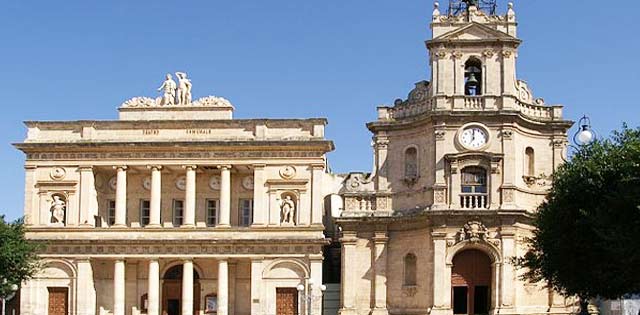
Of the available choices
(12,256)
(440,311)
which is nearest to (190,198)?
(12,256)

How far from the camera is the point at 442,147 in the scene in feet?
190

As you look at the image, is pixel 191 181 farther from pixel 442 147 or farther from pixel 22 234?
pixel 442 147

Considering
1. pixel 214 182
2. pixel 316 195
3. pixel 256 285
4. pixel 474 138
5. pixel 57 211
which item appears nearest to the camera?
pixel 474 138

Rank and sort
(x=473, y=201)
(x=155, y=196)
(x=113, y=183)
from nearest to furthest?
1. (x=473, y=201)
2. (x=155, y=196)
3. (x=113, y=183)

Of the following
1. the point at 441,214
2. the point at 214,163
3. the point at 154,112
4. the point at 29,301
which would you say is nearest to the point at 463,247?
the point at 441,214

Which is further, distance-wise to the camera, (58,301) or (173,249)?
(58,301)

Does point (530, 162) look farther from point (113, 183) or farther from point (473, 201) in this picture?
point (113, 183)

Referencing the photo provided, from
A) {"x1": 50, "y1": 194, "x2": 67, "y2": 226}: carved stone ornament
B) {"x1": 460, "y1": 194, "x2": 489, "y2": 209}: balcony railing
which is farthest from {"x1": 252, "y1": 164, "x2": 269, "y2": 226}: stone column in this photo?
{"x1": 460, "y1": 194, "x2": 489, "y2": 209}: balcony railing

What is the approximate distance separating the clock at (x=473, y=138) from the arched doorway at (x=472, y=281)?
5218 millimetres

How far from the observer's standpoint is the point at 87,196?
6134 cm

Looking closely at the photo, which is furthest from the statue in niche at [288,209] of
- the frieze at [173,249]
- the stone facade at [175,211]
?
the frieze at [173,249]

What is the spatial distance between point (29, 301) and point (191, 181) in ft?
34.7

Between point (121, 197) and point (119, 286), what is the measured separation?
15.4ft

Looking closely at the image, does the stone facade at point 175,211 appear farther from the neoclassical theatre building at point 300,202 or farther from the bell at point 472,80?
the bell at point 472,80
